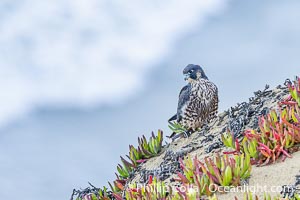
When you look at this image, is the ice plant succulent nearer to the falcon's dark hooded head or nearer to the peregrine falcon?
the peregrine falcon

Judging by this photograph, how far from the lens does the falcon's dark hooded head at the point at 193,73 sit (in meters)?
12.9

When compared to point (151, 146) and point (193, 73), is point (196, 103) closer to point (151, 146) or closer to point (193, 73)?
point (193, 73)

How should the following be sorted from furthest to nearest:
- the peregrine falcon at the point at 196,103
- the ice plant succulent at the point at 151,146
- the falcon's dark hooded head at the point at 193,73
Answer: the falcon's dark hooded head at the point at 193,73, the peregrine falcon at the point at 196,103, the ice plant succulent at the point at 151,146

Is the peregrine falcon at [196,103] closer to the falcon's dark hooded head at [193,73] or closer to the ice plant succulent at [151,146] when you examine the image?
the falcon's dark hooded head at [193,73]

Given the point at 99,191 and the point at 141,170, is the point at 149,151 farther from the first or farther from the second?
the point at 99,191

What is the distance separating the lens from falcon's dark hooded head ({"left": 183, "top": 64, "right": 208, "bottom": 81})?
12859 mm

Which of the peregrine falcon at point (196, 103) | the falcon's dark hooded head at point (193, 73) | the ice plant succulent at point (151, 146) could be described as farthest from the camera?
the falcon's dark hooded head at point (193, 73)

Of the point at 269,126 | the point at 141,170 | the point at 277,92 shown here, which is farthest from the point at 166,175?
the point at 277,92

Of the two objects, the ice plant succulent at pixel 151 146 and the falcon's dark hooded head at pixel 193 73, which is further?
the falcon's dark hooded head at pixel 193 73

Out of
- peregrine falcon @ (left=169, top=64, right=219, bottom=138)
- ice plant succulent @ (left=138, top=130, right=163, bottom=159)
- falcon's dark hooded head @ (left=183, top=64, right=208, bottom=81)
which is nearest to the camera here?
ice plant succulent @ (left=138, top=130, right=163, bottom=159)

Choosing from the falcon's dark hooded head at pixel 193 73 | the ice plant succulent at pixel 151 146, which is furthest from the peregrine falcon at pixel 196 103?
the ice plant succulent at pixel 151 146

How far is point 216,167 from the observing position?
819 centimetres

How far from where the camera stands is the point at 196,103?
12.4 m

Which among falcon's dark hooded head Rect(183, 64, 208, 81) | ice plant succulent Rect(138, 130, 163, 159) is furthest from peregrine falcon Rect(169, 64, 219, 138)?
ice plant succulent Rect(138, 130, 163, 159)
